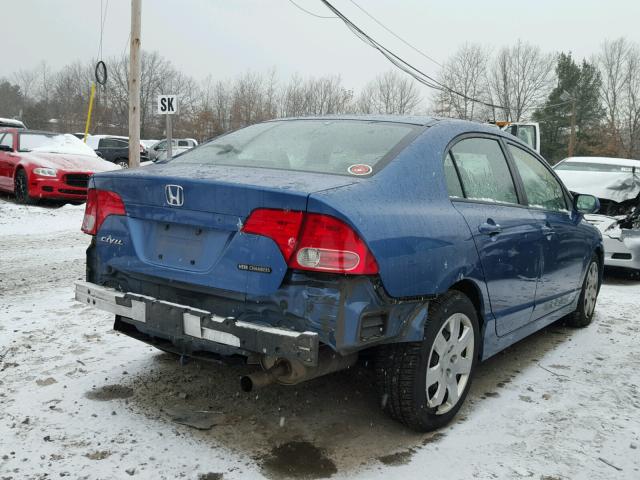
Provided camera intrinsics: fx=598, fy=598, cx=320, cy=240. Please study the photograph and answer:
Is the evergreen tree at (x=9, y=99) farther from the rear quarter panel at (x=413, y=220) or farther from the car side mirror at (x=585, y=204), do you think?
the rear quarter panel at (x=413, y=220)

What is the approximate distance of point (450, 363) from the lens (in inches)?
124

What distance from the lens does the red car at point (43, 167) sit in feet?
37.7

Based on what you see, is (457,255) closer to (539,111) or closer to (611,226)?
(611,226)

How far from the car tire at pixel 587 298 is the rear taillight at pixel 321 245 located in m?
3.42

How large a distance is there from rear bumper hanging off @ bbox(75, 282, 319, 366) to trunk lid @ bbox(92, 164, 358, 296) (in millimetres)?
138

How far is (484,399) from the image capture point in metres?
3.58

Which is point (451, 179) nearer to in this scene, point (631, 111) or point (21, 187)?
point (21, 187)

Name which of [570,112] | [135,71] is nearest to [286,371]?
[135,71]

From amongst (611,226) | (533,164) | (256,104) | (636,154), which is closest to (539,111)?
(636,154)

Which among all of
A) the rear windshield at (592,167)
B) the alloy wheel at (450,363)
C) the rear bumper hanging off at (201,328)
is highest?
the rear windshield at (592,167)

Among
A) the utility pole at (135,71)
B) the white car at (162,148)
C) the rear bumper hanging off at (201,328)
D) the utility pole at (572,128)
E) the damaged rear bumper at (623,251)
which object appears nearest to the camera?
the rear bumper hanging off at (201,328)

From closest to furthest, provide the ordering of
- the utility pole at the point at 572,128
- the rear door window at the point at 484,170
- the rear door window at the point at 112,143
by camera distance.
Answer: the rear door window at the point at 484,170, the rear door window at the point at 112,143, the utility pole at the point at 572,128

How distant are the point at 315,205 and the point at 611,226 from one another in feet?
22.3

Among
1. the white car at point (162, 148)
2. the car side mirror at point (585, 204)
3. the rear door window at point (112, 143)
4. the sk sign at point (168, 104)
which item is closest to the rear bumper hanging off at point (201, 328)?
the car side mirror at point (585, 204)
